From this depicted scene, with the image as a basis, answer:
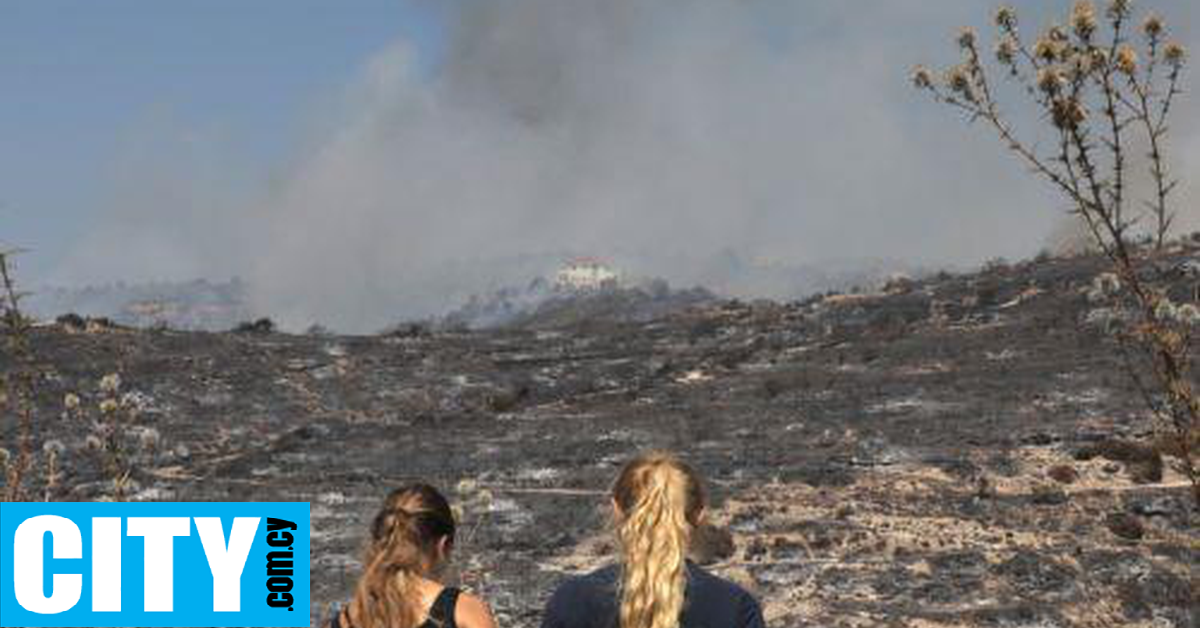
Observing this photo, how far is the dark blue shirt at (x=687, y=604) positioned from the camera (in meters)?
4.65

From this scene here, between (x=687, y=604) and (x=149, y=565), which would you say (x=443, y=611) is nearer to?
(x=687, y=604)

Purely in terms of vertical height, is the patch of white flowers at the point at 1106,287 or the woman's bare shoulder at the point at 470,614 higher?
the patch of white flowers at the point at 1106,287

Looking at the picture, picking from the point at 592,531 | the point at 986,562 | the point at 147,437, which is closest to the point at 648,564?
the point at 147,437

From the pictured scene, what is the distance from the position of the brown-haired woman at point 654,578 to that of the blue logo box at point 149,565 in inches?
92.7

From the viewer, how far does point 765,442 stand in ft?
120

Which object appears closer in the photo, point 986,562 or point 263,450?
point 986,562

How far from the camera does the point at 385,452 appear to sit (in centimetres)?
3881

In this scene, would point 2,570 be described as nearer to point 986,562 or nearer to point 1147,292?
point 1147,292

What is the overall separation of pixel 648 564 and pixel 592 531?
23018mm

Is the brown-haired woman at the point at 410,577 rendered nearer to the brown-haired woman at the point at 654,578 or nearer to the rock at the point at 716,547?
the brown-haired woman at the point at 654,578

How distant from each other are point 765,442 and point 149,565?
28863 millimetres

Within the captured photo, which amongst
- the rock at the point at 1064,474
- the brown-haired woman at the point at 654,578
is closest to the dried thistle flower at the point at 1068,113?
the brown-haired woman at the point at 654,578

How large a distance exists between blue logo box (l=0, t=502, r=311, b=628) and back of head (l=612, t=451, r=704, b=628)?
2520 millimetres

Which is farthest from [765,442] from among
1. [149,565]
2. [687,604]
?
[687,604]
